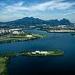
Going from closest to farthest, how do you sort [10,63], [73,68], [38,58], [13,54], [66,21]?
[73,68], [10,63], [38,58], [13,54], [66,21]

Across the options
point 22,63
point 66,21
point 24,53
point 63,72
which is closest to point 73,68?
point 63,72

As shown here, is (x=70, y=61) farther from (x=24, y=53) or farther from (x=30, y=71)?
(x=24, y=53)

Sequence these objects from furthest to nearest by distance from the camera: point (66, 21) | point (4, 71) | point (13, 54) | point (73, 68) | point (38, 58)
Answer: point (66, 21) < point (13, 54) < point (38, 58) < point (73, 68) < point (4, 71)

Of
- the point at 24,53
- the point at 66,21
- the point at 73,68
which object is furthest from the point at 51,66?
the point at 66,21

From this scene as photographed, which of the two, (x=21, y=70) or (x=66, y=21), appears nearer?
(x=21, y=70)

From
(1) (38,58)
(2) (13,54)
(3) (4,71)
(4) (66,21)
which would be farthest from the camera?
(4) (66,21)

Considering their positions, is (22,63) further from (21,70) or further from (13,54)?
(13,54)

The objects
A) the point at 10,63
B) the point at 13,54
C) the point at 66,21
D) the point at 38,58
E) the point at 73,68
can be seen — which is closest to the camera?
the point at 73,68

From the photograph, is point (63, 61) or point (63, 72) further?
point (63, 61)
